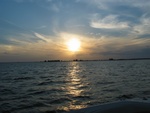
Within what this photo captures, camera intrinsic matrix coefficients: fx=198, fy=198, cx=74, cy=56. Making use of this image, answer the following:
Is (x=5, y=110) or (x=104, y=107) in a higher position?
(x=104, y=107)

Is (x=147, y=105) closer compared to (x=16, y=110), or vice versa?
(x=147, y=105)

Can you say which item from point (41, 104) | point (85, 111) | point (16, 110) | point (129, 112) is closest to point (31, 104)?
point (41, 104)

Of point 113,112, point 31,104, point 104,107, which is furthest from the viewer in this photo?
point 31,104

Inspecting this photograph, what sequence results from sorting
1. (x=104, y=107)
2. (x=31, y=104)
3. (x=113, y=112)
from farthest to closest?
(x=31, y=104)
(x=104, y=107)
(x=113, y=112)

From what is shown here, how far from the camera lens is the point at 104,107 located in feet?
23.6

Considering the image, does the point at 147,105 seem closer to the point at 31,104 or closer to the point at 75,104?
the point at 75,104

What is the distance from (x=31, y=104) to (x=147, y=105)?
27.0 ft

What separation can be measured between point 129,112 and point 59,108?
6.24 metres

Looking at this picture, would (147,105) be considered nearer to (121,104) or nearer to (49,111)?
(121,104)

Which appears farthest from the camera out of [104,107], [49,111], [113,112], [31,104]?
[31,104]

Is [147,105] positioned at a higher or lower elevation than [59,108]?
higher

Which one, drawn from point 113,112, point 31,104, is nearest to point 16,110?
point 31,104

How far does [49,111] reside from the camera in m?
11.4

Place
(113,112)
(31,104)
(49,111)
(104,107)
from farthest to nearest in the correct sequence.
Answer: (31,104) → (49,111) → (104,107) → (113,112)
